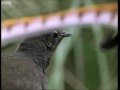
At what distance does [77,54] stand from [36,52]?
1.38 metres

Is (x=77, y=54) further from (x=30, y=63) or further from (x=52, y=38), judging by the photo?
(x=30, y=63)

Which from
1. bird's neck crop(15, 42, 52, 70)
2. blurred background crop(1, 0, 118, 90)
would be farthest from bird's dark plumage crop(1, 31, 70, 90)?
blurred background crop(1, 0, 118, 90)

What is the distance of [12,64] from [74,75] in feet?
6.15

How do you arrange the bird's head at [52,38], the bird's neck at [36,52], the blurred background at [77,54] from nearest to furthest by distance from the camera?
1. the bird's neck at [36,52]
2. the bird's head at [52,38]
3. the blurred background at [77,54]

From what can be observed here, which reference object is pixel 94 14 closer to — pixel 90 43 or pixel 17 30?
pixel 17 30

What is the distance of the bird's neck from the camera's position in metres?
4.48

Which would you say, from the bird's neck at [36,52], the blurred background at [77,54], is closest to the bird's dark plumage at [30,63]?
the bird's neck at [36,52]

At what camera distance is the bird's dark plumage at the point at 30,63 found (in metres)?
4.03

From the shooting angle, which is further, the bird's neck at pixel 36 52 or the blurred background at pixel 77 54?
the blurred background at pixel 77 54

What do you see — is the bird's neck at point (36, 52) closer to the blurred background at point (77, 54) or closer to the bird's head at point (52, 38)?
the bird's head at point (52, 38)

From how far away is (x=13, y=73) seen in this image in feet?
13.3

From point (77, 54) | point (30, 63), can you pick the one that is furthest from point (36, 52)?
point (77, 54)

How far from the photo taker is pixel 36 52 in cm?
454

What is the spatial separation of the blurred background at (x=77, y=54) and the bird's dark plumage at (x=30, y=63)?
0.63 metres
